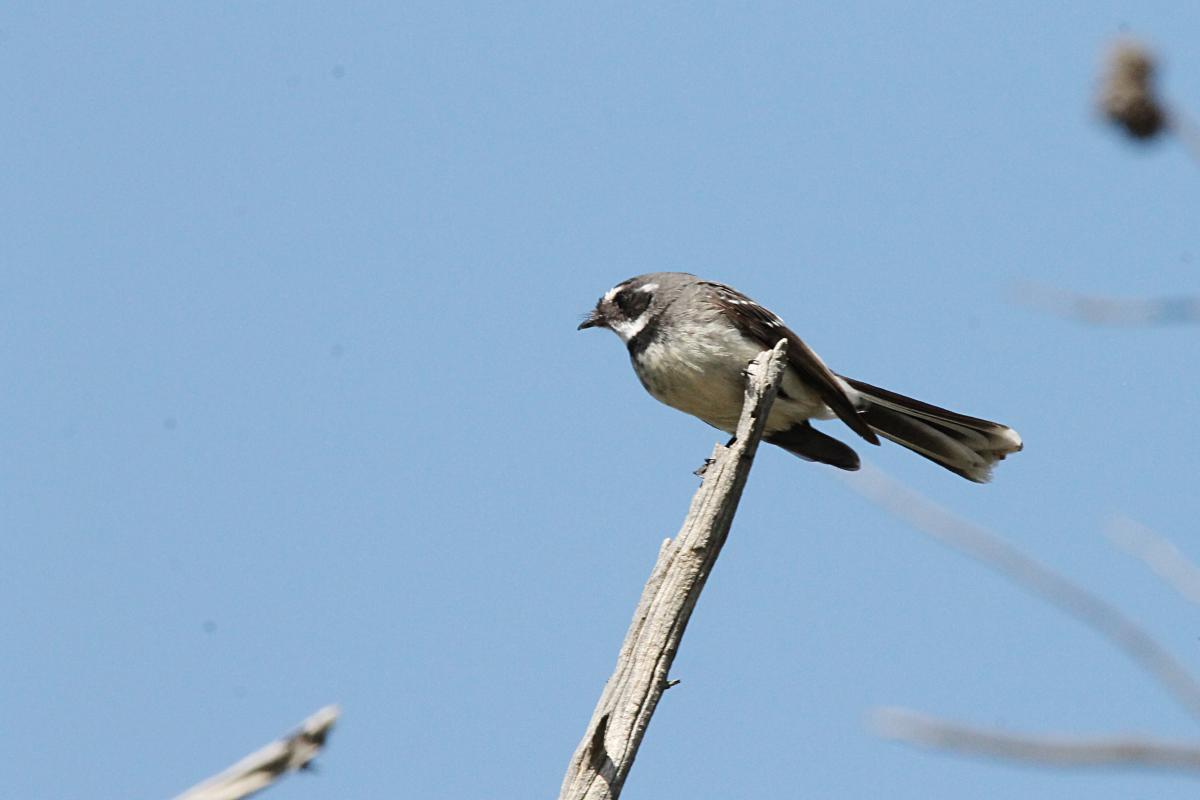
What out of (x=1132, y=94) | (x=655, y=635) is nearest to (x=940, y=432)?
(x=655, y=635)

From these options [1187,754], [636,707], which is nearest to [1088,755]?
[1187,754]

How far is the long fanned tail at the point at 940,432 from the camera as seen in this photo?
7668 millimetres

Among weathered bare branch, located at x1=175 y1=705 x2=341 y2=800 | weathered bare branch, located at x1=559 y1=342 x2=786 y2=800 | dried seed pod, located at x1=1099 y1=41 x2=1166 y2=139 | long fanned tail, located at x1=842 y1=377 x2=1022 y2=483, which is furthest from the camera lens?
long fanned tail, located at x1=842 y1=377 x2=1022 y2=483

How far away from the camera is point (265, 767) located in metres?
1.96

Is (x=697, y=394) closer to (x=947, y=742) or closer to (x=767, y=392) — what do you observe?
(x=767, y=392)

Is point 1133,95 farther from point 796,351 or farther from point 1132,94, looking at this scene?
point 796,351

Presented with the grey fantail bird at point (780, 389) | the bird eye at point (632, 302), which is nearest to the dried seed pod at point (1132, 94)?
the grey fantail bird at point (780, 389)

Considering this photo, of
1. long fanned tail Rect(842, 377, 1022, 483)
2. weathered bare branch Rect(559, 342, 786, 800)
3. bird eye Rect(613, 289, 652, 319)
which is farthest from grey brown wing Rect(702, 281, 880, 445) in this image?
weathered bare branch Rect(559, 342, 786, 800)

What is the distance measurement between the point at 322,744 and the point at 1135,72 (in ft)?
6.29

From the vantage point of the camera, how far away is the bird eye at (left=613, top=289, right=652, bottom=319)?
8211 millimetres

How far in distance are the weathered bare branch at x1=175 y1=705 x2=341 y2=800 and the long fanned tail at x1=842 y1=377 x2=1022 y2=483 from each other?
241 inches

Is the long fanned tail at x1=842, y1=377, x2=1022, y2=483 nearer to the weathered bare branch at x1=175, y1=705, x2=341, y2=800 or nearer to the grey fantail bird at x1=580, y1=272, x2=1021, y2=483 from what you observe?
the grey fantail bird at x1=580, y1=272, x2=1021, y2=483

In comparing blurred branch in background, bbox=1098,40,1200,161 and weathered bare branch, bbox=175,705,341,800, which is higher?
blurred branch in background, bbox=1098,40,1200,161

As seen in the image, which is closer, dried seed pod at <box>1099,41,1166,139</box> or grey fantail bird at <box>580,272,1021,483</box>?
dried seed pod at <box>1099,41,1166,139</box>
